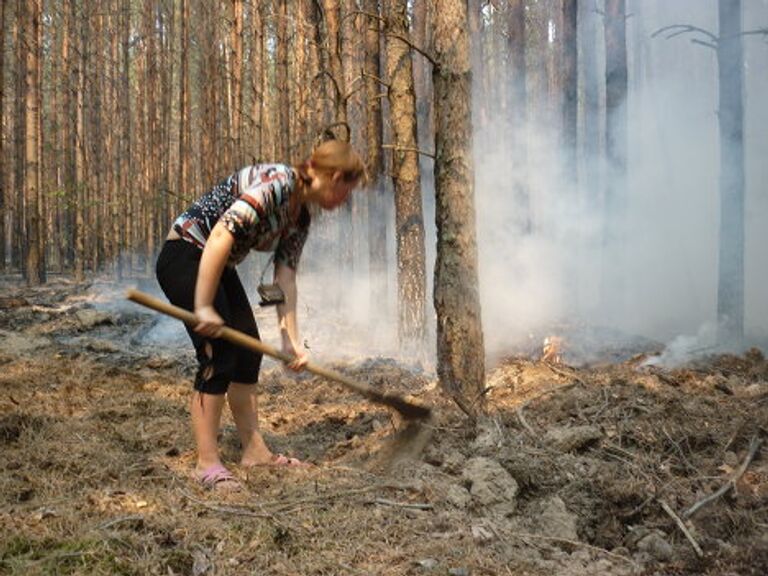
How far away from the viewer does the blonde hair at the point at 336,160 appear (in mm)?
3508

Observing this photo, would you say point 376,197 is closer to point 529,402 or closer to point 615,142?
point 529,402

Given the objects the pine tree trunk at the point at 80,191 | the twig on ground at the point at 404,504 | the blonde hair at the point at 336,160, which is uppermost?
the pine tree trunk at the point at 80,191

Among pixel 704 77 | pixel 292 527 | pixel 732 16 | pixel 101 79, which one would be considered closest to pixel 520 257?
pixel 732 16

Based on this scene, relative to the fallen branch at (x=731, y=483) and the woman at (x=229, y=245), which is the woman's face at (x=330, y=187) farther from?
the fallen branch at (x=731, y=483)

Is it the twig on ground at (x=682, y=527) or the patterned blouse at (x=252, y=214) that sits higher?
the patterned blouse at (x=252, y=214)

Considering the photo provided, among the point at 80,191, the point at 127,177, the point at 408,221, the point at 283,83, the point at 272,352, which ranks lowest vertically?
the point at 272,352

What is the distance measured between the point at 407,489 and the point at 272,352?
2.95ft

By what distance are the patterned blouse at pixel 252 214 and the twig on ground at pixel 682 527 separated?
2.21 meters

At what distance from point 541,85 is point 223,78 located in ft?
55.5

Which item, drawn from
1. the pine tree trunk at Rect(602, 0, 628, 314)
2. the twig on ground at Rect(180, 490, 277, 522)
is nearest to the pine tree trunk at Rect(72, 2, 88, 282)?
the pine tree trunk at Rect(602, 0, 628, 314)

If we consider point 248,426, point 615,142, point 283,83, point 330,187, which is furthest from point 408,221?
point 615,142

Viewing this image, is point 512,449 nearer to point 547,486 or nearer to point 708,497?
point 547,486

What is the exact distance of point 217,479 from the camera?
3541mm

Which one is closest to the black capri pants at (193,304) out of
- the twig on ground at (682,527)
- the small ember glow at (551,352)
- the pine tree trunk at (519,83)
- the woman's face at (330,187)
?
the woman's face at (330,187)
